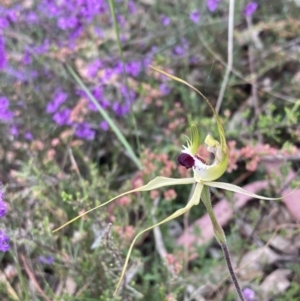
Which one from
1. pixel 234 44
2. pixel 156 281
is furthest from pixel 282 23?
pixel 156 281

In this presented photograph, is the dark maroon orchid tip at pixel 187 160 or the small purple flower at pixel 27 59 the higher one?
the dark maroon orchid tip at pixel 187 160

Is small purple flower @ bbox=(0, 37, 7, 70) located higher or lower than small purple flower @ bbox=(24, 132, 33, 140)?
higher

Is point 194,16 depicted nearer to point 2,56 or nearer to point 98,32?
point 98,32

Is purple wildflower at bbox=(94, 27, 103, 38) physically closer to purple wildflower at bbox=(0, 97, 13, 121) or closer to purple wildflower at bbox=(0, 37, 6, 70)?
purple wildflower at bbox=(0, 37, 6, 70)

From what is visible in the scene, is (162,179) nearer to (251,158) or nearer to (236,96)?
(251,158)

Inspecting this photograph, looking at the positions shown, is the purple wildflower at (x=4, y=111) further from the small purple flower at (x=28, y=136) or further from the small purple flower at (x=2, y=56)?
the small purple flower at (x=2, y=56)

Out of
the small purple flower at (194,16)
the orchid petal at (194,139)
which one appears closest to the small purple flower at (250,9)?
the small purple flower at (194,16)

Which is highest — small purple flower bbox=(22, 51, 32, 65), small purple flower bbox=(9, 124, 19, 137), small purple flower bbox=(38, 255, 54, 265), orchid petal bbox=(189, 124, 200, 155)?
orchid petal bbox=(189, 124, 200, 155)

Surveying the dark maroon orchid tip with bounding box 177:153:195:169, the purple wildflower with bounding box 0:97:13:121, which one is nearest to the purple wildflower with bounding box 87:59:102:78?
the purple wildflower with bounding box 0:97:13:121

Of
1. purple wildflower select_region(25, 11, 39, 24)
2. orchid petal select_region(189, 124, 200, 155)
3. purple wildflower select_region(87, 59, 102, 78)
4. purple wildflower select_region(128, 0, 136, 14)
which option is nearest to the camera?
orchid petal select_region(189, 124, 200, 155)
